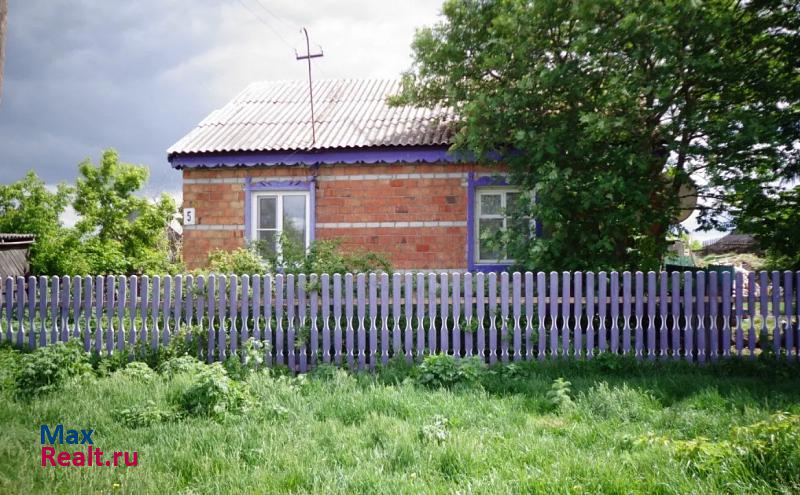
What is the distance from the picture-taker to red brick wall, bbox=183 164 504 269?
32.7 ft

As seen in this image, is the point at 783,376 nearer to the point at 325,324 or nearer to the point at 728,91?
the point at 728,91

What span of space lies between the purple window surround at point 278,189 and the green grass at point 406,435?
520cm

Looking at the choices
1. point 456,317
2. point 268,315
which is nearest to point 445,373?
point 456,317

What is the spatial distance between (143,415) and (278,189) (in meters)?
6.79

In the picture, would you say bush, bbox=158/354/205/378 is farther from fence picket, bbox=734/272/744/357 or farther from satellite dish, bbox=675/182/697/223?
satellite dish, bbox=675/182/697/223

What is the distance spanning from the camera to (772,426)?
314cm

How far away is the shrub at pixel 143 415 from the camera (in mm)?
4133

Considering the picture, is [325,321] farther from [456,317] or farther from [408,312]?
[456,317]

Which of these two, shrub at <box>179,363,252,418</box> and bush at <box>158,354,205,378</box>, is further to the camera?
bush at <box>158,354,205,378</box>

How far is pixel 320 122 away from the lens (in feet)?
36.9

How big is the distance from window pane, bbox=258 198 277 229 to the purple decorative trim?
0.83 m

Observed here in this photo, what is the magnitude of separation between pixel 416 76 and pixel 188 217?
18.8 feet
